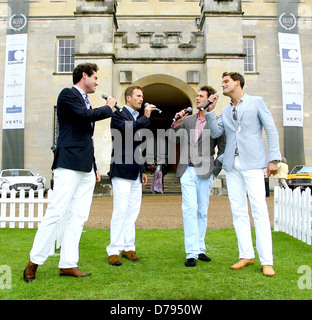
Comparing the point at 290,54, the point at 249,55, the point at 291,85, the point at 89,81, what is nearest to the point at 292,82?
the point at 291,85

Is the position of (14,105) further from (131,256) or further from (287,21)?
(131,256)

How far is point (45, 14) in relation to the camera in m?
19.6

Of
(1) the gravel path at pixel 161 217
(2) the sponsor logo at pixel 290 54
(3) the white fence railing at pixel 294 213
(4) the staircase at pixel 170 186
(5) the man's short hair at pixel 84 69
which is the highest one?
(2) the sponsor logo at pixel 290 54

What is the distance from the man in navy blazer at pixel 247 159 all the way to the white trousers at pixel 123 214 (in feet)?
4.01

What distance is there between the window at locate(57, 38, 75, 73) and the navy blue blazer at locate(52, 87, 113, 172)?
16.8 metres

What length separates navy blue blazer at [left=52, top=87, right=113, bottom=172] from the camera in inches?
134

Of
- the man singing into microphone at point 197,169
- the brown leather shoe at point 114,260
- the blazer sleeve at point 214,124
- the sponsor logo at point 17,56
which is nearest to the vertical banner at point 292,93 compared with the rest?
the sponsor logo at point 17,56

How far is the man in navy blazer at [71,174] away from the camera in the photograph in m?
3.32

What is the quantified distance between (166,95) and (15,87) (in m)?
8.41

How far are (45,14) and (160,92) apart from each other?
8265mm

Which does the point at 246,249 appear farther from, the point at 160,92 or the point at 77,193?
the point at 160,92

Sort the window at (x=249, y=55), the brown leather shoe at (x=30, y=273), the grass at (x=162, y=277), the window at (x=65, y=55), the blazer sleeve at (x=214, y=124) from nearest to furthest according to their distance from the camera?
the grass at (x=162, y=277) → the brown leather shoe at (x=30, y=273) → the blazer sleeve at (x=214, y=124) → the window at (x=65, y=55) → the window at (x=249, y=55)

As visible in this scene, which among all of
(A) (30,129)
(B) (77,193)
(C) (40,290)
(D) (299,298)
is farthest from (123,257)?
(A) (30,129)

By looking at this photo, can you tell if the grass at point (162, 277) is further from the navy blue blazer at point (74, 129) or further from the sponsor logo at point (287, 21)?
the sponsor logo at point (287, 21)
